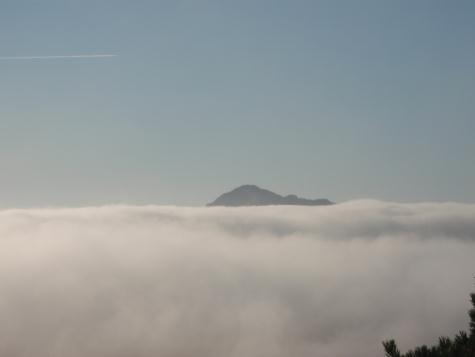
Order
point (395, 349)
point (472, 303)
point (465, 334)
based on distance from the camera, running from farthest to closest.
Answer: point (472, 303)
point (465, 334)
point (395, 349)

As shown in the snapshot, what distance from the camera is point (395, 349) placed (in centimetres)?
1912

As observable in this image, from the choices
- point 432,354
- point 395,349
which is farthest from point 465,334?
point 395,349

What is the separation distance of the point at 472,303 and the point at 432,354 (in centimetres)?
491

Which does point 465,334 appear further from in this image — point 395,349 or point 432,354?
point 395,349

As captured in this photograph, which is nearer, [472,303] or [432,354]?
[432,354]

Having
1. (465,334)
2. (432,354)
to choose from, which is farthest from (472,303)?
(432,354)

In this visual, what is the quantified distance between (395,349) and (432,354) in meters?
1.56

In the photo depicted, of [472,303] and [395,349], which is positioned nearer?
[395,349]

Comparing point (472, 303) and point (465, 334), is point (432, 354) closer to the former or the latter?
point (465, 334)

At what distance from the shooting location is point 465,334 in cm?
2047

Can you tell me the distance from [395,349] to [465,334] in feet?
12.5

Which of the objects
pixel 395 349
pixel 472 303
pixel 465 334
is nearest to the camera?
pixel 395 349

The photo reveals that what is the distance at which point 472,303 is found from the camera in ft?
74.0

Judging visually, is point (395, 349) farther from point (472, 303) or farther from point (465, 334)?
point (472, 303)
